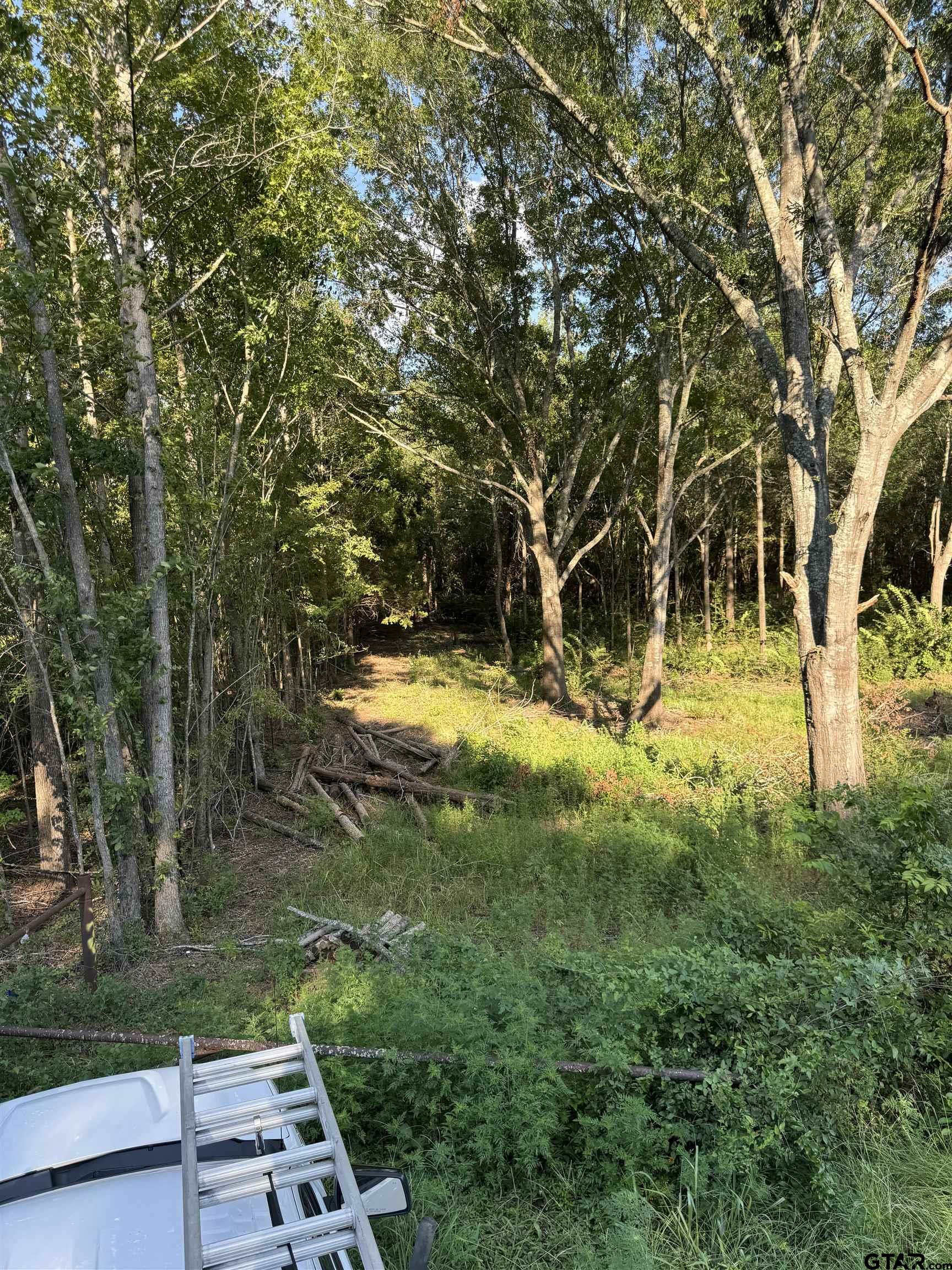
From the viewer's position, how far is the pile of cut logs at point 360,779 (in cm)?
925

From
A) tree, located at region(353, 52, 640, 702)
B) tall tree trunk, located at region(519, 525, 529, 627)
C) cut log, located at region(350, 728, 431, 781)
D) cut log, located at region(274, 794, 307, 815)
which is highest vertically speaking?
tree, located at region(353, 52, 640, 702)

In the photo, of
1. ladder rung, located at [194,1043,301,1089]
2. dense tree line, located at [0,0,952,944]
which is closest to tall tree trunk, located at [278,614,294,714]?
dense tree line, located at [0,0,952,944]

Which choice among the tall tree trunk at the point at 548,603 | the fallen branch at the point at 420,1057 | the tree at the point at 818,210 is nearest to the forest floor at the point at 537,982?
the fallen branch at the point at 420,1057

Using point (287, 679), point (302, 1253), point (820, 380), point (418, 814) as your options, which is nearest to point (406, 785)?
point (418, 814)

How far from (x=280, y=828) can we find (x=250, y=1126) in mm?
7354

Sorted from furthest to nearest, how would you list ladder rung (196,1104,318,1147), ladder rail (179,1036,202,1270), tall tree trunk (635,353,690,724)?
tall tree trunk (635,353,690,724)
ladder rung (196,1104,318,1147)
ladder rail (179,1036,202,1270)

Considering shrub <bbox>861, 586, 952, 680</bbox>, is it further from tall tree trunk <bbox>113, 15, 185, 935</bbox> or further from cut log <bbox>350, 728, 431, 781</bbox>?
tall tree trunk <bbox>113, 15, 185, 935</bbox>

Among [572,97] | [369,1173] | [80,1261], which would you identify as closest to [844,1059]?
[369,1173]

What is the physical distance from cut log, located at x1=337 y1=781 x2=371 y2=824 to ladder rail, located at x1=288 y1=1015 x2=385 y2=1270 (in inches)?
274

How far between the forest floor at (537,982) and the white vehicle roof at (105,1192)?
1082 mm

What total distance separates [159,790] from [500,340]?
11702 mm

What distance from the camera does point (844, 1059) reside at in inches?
126

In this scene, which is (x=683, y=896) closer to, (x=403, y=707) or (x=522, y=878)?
(x=522, y=878)

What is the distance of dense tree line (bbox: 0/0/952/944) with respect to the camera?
595 cm
